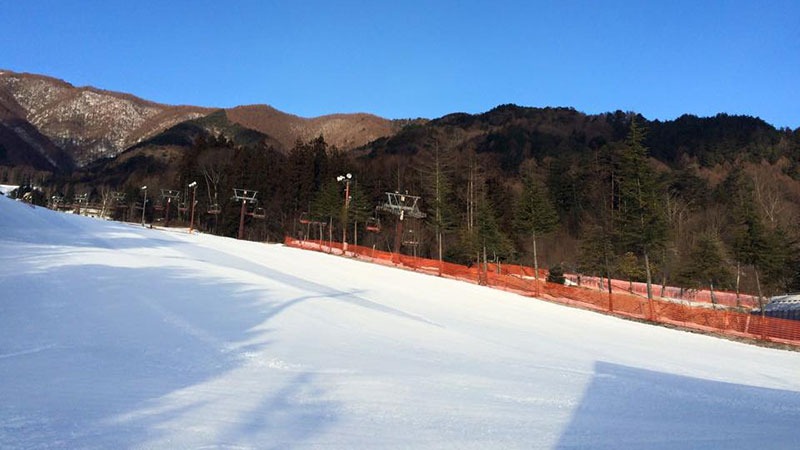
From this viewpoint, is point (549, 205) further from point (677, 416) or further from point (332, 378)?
point (332, 378)

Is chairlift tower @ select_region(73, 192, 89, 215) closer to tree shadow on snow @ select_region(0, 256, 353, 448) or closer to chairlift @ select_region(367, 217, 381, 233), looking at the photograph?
chairlift @ select_region(367, 217, 381, 233)

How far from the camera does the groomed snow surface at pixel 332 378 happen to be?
4082 mm

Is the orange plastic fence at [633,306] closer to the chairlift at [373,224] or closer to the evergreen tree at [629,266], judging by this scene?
the chairlift at [373,224]

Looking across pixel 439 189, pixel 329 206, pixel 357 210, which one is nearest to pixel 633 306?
pixel 439 189

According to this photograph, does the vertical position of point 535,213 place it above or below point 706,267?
above

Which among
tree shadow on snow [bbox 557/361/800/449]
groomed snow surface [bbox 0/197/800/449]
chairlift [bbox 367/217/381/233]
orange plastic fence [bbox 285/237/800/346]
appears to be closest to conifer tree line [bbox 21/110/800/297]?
chairlift [bbox 367/217/381/233]

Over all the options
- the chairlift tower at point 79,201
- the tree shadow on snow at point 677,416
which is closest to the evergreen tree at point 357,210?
the tree shadow on snow at point 677,416

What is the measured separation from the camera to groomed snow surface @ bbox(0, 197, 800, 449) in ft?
13.4

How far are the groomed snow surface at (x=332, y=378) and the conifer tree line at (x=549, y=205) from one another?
19210 mm

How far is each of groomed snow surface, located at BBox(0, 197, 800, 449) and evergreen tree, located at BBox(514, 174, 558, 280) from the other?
20.8m

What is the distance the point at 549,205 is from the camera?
34719mm

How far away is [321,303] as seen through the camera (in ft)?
42.6

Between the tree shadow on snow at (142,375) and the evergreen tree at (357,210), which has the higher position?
the evergreen tree at (357,210)

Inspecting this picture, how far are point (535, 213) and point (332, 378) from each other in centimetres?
3092
